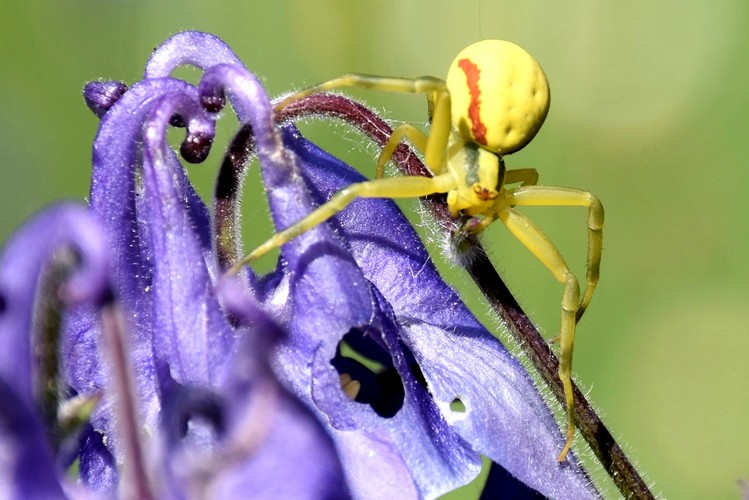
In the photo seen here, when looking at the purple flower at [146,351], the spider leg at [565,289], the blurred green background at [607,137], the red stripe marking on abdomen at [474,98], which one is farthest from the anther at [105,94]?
the blurred green background at [607,137]

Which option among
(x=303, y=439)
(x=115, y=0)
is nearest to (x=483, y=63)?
(x=303, y=439)

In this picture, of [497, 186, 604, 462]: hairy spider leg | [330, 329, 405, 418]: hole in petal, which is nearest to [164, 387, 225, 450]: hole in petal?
[330, 329, 405, 418]: hole in petal

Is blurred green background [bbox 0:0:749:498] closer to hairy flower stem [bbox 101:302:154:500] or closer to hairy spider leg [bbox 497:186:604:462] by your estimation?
hairy spider leg [bbox 497:186:604:462]

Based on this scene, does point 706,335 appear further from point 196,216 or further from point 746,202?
point 196,216

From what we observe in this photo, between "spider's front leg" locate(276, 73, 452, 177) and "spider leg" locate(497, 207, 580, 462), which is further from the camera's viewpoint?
"spider's front leg" locate(276, 73, 452, 177)

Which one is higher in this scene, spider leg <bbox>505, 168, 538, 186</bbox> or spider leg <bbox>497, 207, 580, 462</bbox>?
spider leg <bbox>505, 168, 538, 186</bbox>

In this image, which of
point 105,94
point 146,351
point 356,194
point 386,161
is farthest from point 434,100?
point 146,351

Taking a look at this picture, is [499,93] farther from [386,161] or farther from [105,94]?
[105,94]
